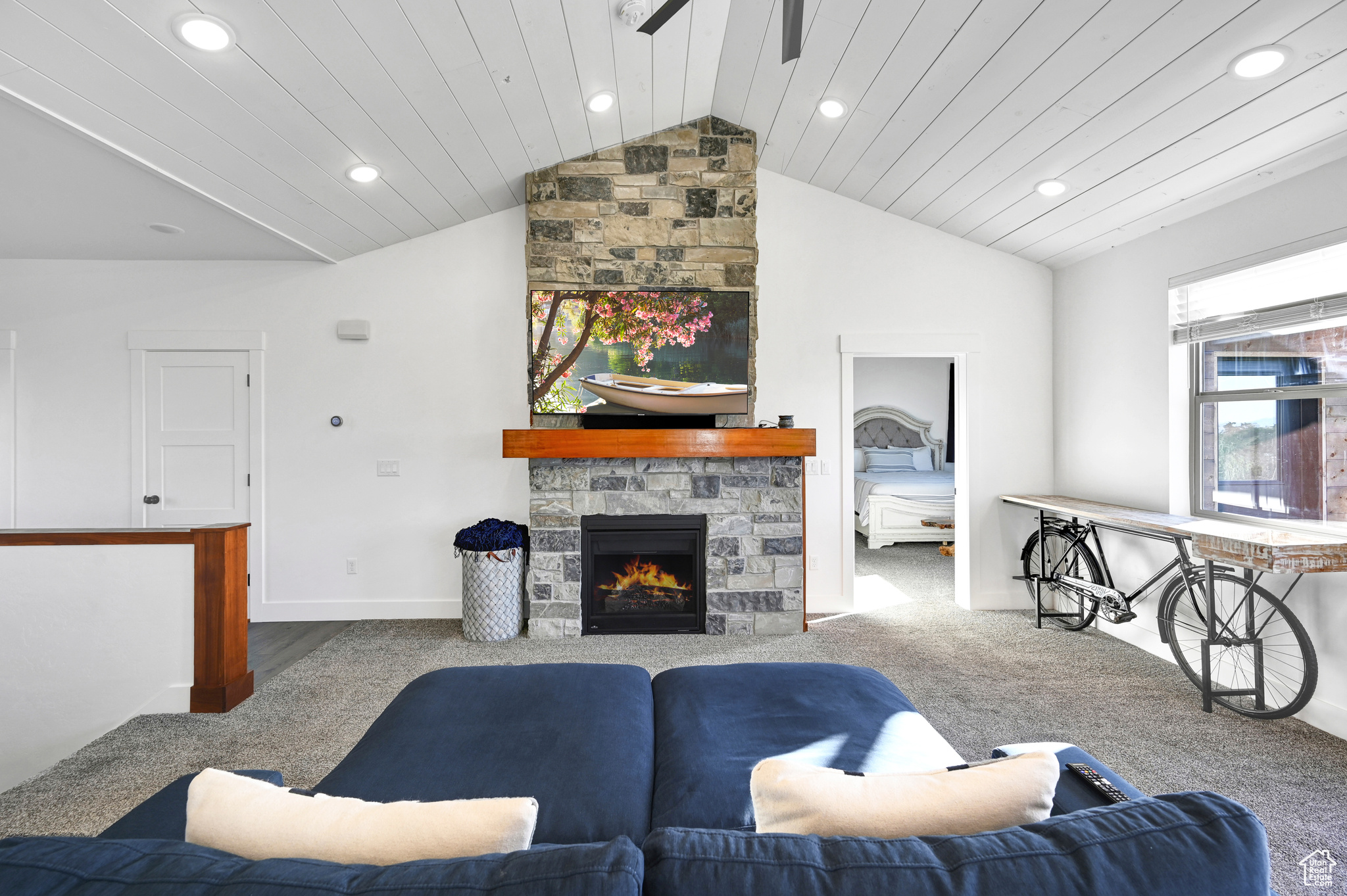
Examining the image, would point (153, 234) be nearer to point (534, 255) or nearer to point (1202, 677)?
point (534, 255)

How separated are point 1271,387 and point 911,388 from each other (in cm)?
532

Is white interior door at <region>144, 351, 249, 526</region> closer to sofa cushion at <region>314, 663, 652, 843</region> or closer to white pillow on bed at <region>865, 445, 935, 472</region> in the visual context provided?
sofa cushion at <region>314, 663, 652, 843</region>

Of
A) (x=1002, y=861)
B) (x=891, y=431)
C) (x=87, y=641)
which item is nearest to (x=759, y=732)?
(x=1002, y=861)

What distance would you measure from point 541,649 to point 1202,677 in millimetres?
3247

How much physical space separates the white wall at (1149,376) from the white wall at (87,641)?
497 centimetres

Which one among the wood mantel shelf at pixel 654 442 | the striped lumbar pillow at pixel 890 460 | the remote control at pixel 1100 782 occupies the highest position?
the wood mantel shelf at pixel 654 442

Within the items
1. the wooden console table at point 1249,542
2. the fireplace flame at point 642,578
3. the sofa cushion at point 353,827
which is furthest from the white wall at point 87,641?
the wooden console table at point 1249,542

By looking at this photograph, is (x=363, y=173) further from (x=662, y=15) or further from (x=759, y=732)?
(x=759, y=732)

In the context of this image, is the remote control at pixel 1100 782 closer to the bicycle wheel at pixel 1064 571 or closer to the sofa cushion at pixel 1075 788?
the sofa cushion at pixel 1075 788

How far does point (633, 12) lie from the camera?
279 centimetres

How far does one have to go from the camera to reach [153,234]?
12.7 feet

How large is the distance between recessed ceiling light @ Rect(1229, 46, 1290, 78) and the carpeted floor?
2.54 metres

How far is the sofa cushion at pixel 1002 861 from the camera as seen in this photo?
71 centimetres

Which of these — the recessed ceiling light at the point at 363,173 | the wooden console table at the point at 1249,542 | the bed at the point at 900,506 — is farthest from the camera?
the bed at the point at 900,506
